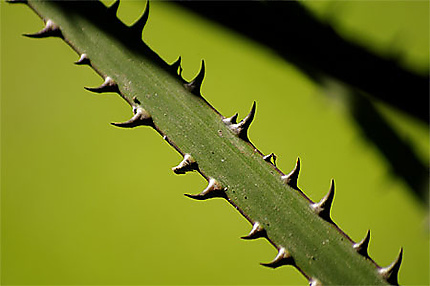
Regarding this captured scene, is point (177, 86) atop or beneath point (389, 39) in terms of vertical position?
beneath

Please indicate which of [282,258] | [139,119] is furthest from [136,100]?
[282,258]

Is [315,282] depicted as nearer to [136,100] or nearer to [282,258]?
[282,258]

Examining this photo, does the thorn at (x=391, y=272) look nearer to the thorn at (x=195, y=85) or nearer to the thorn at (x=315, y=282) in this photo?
the thorn at (x=315, y=282)

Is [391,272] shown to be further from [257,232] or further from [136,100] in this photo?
[136,100]

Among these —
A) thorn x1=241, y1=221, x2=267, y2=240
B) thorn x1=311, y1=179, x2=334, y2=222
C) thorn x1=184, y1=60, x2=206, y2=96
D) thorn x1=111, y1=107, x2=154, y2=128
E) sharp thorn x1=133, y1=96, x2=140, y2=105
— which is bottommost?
thorn x1=111, y1=107, x2=154, y2=128

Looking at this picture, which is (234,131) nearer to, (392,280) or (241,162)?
(241,162)

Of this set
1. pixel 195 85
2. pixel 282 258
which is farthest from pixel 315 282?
pixel 195 85

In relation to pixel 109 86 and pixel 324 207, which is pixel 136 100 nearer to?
pixel 109 86

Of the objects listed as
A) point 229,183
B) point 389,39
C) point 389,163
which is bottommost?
point 229,183

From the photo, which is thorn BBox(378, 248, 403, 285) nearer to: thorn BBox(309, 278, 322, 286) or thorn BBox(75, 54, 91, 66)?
thorn BBox(309, 278, 322, 286)

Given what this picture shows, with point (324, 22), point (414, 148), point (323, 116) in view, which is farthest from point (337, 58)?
point (323, 116)

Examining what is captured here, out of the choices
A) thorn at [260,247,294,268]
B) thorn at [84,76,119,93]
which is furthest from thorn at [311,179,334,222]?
thorn at [84,76,119,93]
